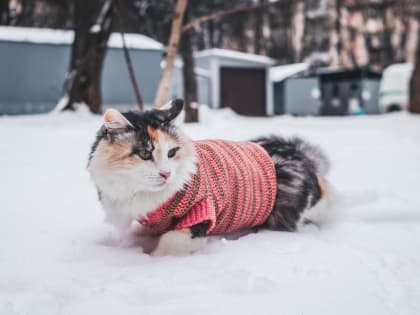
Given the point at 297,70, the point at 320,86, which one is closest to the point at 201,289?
the point at 297,70

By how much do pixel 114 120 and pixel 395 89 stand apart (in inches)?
687

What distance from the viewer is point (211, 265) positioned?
1.98m

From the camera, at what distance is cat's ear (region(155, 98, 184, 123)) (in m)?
2.16

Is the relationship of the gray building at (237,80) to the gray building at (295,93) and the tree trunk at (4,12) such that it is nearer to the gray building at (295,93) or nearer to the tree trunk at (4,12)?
the gray building at (295,93)

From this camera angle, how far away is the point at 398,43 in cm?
2684

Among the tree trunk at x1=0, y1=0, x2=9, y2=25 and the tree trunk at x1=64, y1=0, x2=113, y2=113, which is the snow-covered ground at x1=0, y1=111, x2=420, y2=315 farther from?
the tree trunk at x1=0, y1=0, x2=9, y2=25

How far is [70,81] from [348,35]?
75.1 feet

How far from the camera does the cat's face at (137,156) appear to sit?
6.42 ft

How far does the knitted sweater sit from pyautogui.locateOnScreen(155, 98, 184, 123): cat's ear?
0.27 m

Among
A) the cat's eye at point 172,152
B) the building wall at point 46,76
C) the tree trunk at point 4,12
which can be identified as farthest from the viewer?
the tree trunk at point 4,12

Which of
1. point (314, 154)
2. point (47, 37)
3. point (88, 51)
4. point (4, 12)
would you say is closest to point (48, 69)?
point (47, 37)

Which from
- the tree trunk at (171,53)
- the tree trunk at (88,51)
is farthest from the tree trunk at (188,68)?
the tree trunk at (171,53)

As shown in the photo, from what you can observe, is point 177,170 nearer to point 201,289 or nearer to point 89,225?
point 201,289

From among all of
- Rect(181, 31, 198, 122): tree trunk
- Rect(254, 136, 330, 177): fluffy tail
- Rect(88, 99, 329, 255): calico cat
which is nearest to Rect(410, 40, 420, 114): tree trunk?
Rect(181, 31, 198, 122): tree trunk
